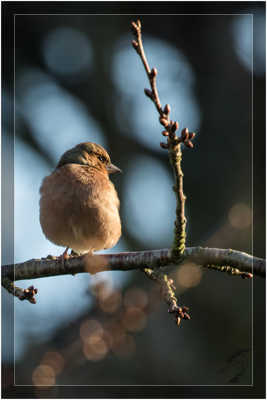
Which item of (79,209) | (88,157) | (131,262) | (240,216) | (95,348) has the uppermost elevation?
(88,157)

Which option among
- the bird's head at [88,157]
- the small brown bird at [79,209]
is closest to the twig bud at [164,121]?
the small brown bird at [79,209]

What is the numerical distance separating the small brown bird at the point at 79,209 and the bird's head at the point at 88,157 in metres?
0.21

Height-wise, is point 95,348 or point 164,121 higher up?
point 164,121

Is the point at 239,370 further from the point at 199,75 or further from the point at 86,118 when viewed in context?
the point at 86,118

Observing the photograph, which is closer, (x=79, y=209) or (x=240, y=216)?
(x=79, y=209)

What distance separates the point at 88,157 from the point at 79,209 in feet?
3.29

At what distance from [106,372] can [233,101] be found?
471 cm

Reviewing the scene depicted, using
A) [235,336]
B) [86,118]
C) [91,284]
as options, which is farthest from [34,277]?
[86,118]

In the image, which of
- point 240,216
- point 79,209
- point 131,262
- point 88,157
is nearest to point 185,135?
point 131,262

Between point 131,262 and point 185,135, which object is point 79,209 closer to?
point 131,262

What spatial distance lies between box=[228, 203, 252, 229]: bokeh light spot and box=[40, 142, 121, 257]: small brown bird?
7.38 ft

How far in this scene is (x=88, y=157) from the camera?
5031 millimetres

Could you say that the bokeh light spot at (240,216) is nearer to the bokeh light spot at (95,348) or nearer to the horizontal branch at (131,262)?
the horizontal branch at (131,262)

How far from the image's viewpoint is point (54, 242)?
450cm
